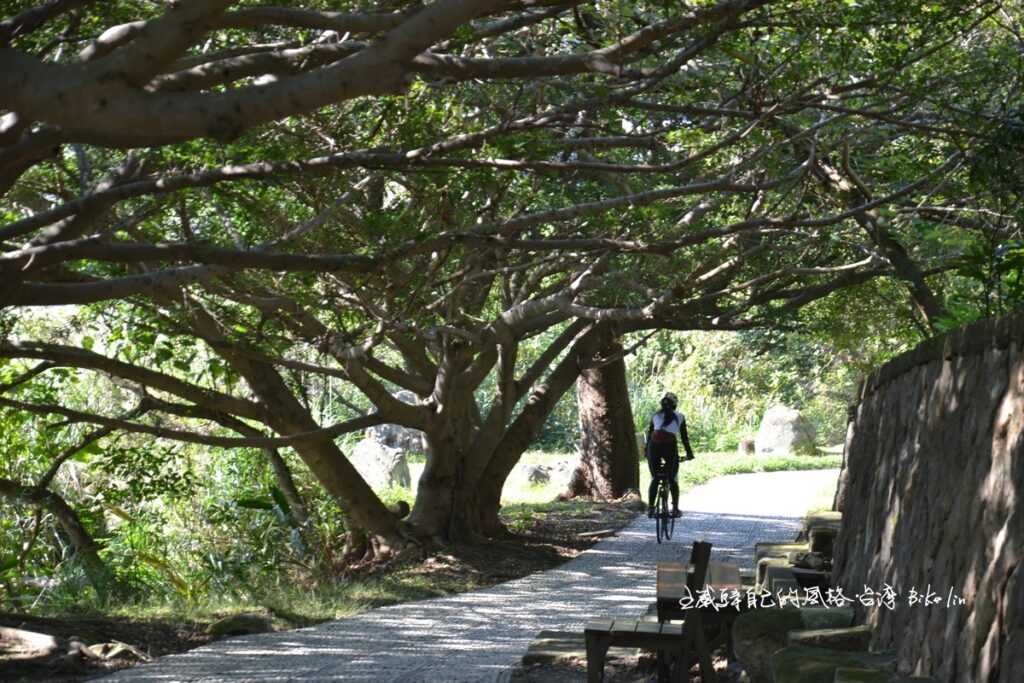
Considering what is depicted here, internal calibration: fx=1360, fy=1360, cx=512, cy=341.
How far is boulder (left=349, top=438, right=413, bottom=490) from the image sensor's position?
30.9 meters

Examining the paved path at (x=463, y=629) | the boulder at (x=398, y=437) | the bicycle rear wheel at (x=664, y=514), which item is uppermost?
the boulder at (x=398, y=437)

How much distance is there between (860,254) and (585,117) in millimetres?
6013

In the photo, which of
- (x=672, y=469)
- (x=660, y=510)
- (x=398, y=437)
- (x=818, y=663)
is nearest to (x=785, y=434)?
(x=398, y=437)

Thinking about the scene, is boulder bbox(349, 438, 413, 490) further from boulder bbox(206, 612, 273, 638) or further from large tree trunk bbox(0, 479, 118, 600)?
boulder bbox(206, 612, 273, 638)

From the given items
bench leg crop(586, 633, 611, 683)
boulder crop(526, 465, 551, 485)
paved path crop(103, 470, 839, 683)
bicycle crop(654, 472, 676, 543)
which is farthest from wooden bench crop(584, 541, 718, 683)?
boulder crop(526, 465, 551, 485)

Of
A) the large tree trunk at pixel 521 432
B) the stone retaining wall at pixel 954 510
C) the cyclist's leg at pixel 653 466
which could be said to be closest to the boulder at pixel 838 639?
the stone retaining wall at pixel 954 510

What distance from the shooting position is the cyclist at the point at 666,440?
17.8 metres

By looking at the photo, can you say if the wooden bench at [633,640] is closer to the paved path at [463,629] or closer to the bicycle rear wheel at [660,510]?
the paved path at [463,629]

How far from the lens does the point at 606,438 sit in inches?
952

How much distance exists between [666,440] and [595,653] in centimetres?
1004

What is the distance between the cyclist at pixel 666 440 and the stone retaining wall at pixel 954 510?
931 centimetres

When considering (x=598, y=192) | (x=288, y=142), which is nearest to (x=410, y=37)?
(x=288, y=142)

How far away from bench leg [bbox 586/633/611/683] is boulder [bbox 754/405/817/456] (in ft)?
103

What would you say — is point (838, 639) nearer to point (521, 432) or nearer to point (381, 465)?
point (521, 432)
